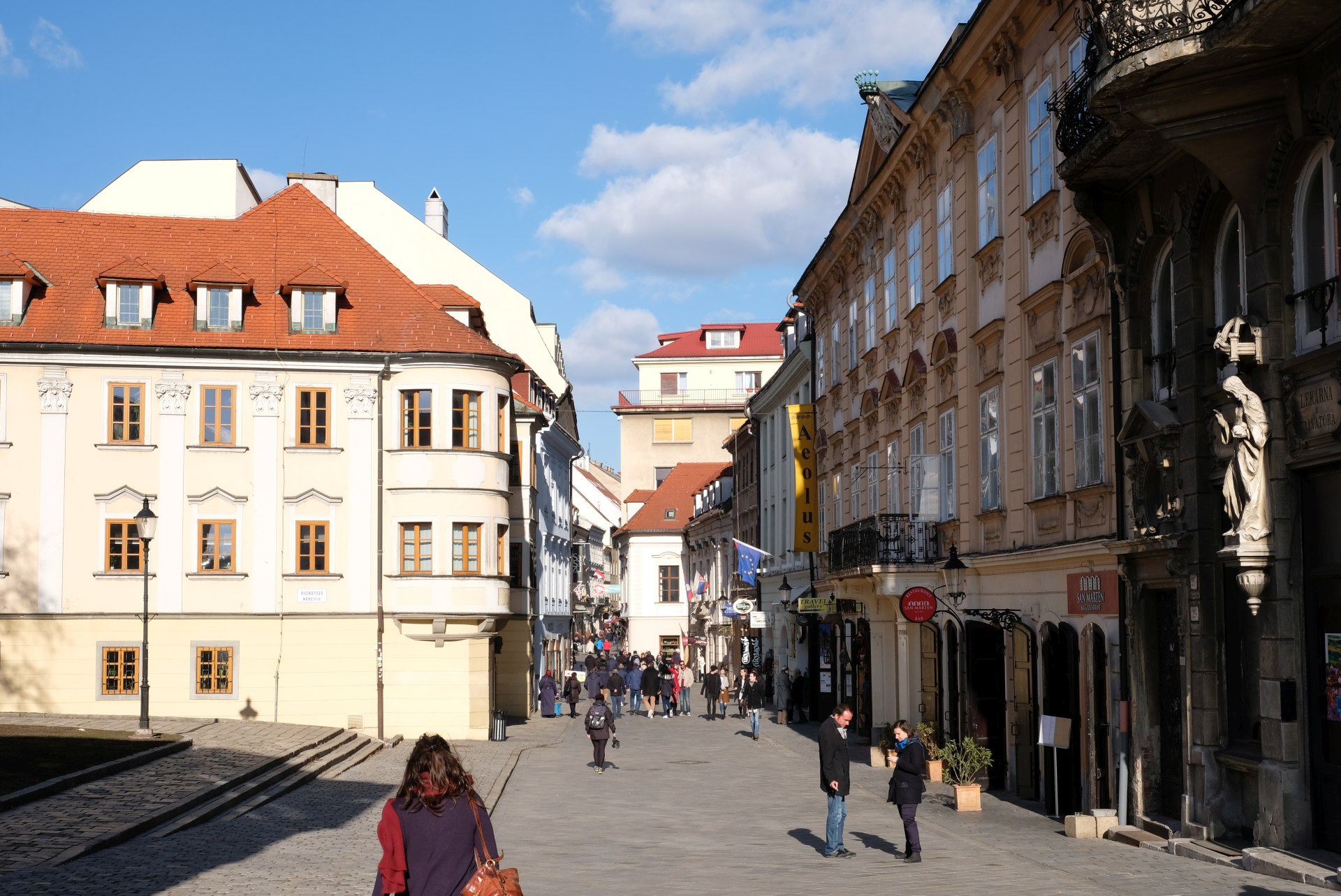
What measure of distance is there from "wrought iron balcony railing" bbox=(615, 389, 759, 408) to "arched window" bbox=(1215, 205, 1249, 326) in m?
85.9

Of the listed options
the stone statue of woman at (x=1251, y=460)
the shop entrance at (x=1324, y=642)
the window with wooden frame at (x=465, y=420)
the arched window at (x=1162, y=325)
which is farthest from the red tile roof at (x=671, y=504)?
the shop entrance at (x=1324, y=642)

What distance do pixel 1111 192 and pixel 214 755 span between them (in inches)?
702

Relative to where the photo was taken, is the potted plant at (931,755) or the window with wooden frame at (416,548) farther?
the window with wooden frame at (416,548)

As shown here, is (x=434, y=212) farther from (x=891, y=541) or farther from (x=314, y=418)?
(x=891, y=541)

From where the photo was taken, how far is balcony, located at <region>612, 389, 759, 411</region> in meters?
104

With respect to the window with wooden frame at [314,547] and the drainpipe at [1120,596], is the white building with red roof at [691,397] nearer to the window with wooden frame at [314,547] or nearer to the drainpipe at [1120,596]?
the window with wooden frame at [314,547]

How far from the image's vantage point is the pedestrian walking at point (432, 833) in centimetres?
805

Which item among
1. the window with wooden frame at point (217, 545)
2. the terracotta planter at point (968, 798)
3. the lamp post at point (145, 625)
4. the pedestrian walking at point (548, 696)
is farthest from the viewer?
the pedestrian walking at point (548, 696)

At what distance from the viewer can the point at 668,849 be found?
1872 centimetres

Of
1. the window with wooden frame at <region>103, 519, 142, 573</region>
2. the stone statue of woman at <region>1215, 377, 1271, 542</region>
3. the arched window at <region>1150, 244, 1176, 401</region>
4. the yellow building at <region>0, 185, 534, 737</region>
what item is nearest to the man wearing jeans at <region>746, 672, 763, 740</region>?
the yellow building at <region>0, 185, 534, 737</region>

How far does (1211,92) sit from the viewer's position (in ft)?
49.1

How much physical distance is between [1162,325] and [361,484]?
23936mm

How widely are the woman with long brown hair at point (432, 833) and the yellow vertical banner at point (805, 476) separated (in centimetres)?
3379

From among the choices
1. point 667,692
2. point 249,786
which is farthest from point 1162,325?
point 667,692
